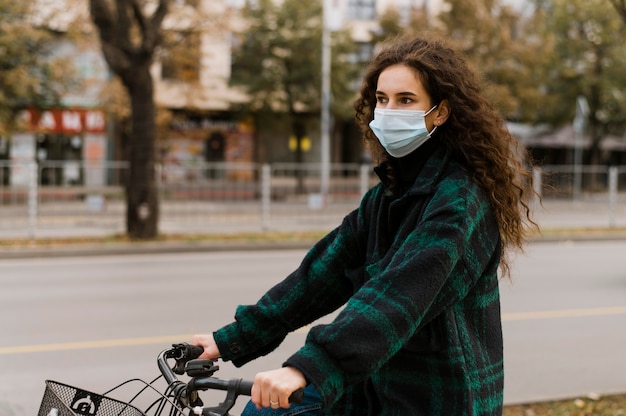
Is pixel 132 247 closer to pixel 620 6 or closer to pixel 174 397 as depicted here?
pixel 620 6

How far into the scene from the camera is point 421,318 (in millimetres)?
1919

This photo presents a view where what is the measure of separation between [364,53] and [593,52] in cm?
1062

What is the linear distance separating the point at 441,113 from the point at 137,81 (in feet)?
43.0

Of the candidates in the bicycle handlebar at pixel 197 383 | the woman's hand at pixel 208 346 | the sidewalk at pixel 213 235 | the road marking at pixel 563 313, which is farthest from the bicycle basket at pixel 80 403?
the sidewalk at pixel 213 235

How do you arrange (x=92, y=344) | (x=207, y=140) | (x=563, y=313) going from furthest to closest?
(x=207, y=140) < (x=563, y=313) < (x=92, y=344)

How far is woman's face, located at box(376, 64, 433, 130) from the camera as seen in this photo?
2215mm

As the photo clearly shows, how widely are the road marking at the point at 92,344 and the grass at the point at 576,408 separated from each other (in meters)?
3.04

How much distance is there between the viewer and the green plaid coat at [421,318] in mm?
1823

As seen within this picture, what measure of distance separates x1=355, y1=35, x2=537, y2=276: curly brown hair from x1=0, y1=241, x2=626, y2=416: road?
2.65 feet

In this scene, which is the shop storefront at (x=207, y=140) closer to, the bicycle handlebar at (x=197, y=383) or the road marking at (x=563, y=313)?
the road marking at (x=563, y=313)

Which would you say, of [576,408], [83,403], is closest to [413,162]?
[83,403]

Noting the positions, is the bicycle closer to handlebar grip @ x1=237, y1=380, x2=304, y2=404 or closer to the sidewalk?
handlebar grip @ x1=237, y1=380, x2=304, y2=404

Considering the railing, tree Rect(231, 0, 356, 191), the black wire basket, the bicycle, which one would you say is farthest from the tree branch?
tree Rect(231, 0, 356, 191)

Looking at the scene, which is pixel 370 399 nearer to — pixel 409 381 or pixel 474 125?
pixel 409 381
